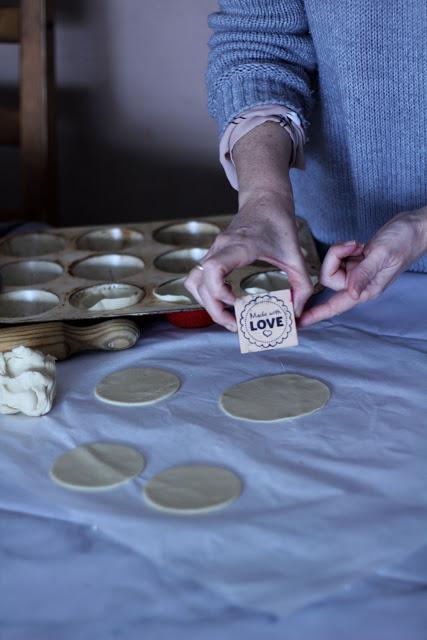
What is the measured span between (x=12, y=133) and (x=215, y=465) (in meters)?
1.17

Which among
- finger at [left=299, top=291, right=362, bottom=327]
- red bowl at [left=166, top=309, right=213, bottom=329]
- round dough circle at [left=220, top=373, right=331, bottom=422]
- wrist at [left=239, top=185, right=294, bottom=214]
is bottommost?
round dough circle at [left=220, top=373, right=331, bottom=422]

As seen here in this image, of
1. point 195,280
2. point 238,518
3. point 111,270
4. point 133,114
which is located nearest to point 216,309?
point 195,280

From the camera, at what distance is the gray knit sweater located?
3.76 feet

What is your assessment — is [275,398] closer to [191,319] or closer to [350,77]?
[191,319]

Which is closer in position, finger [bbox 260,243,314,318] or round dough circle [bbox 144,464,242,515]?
round dough circle [bbox 144,464,242,515]

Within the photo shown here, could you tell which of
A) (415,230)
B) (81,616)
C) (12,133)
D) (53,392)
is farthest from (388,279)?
(12,133)

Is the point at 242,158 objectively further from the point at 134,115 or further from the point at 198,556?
the point at 134,115

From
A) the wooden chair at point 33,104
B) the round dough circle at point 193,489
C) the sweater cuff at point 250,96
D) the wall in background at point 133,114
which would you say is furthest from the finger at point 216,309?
the wall in background at point 133,114

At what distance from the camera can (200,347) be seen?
1.13 metres

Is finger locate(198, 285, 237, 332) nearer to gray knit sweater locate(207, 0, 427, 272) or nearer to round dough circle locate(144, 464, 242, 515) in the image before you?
round dough circle locate(144, 464, 242, 515)

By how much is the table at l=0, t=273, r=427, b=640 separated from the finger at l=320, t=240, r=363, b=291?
0.10 metres

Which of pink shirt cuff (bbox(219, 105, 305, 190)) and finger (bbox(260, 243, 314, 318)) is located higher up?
pink shirt cuff (bbox(219, 105, 305, 190))

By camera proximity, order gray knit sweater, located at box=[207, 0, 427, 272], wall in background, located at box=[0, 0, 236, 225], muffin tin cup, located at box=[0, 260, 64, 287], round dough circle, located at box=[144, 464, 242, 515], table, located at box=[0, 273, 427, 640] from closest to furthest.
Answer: table, located at box=[0, 273, 427, 640] < round dough circle, located at box=[144, 464, 242, 515] < gray knit sweater, located at box=[207, 0, 427, 272] < muffin tin cup, located at box=[0, 260, 64, 287] < wall in background, located at box=[0, 0, 236, 225]

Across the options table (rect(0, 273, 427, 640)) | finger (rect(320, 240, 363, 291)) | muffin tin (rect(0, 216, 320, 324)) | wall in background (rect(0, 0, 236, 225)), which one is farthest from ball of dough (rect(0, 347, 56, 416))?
wall in background (rect(0, 0, 236, 225))
